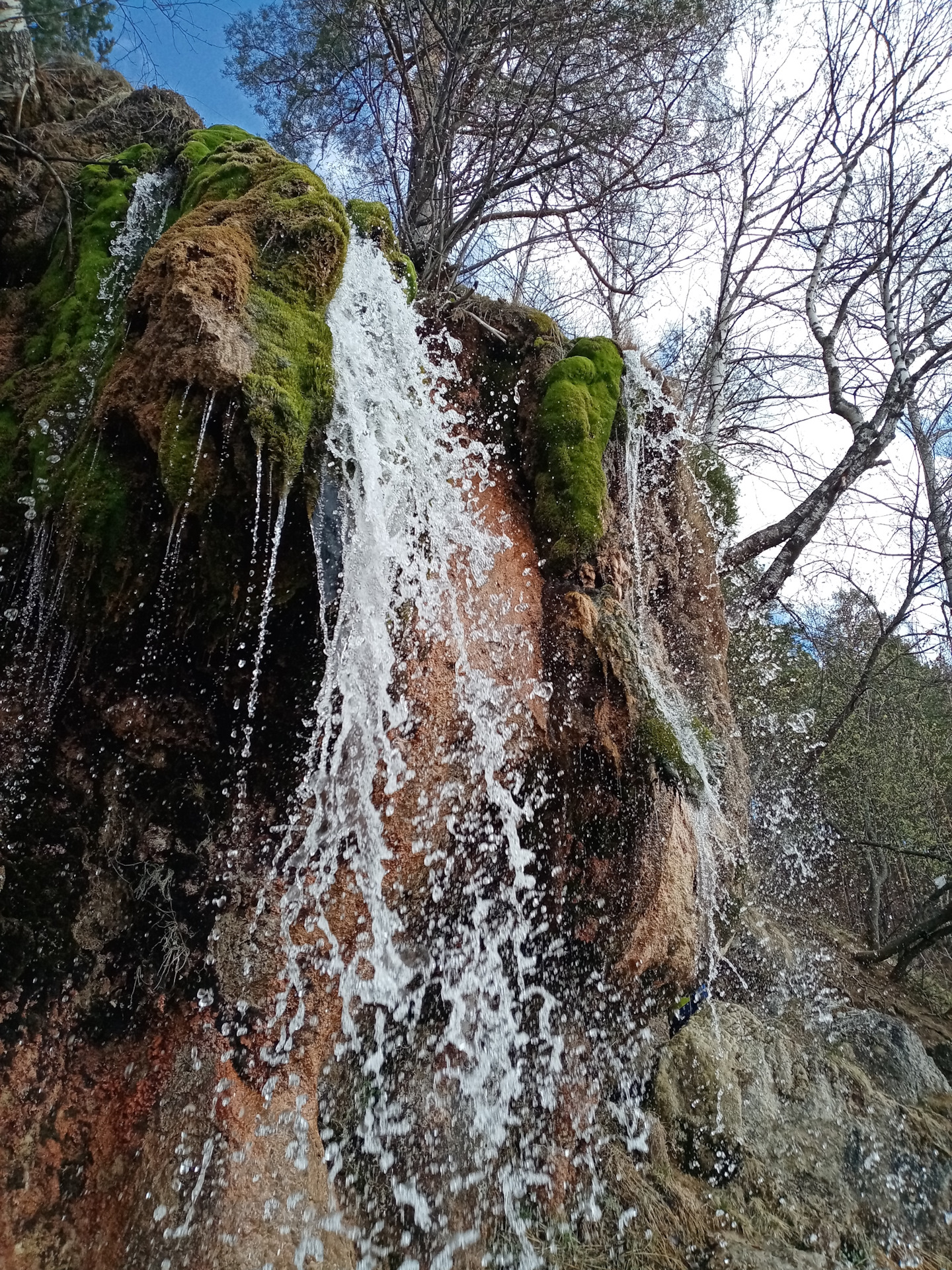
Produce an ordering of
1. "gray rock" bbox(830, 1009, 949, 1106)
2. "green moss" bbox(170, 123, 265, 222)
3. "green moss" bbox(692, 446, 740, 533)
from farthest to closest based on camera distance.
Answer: "green moss" bbox(692, 446, 740, 533) < "gray rock" bbox(830, 1009, 949, 1106) < "green moss" bbox(170, 123, 265, 222)

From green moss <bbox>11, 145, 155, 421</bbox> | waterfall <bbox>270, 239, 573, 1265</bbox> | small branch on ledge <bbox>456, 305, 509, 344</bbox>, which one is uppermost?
small branch on ledge <bbox>456, 305, 509, 344</bbox>

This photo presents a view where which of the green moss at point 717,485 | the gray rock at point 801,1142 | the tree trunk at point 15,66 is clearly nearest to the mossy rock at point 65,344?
the tree trunk at point 15,66

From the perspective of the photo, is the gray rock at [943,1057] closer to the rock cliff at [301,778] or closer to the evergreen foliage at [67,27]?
the rock cliff at [301,778]

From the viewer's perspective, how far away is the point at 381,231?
4125 mm

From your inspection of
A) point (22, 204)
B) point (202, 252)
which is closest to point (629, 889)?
point (202, 252)

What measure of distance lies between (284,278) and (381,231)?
4.16 ft

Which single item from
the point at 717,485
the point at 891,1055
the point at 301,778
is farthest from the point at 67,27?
the point at 891,1055

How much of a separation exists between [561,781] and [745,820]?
121 inches

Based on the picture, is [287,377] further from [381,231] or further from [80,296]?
[381,231]

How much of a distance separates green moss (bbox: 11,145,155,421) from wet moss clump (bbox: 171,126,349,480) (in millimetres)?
543

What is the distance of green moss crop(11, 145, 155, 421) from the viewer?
130 inches

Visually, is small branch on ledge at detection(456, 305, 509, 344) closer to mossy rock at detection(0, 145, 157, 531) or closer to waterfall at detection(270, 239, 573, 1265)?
waterfall at detection(270, 239, 573, 1265)

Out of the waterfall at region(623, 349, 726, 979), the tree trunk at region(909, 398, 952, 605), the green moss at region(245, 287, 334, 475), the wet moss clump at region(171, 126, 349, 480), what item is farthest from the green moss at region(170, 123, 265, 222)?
the tree trunk at region(909, 398, 952, 605)

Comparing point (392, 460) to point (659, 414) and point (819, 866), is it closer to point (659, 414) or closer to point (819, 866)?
point (659, 414)
